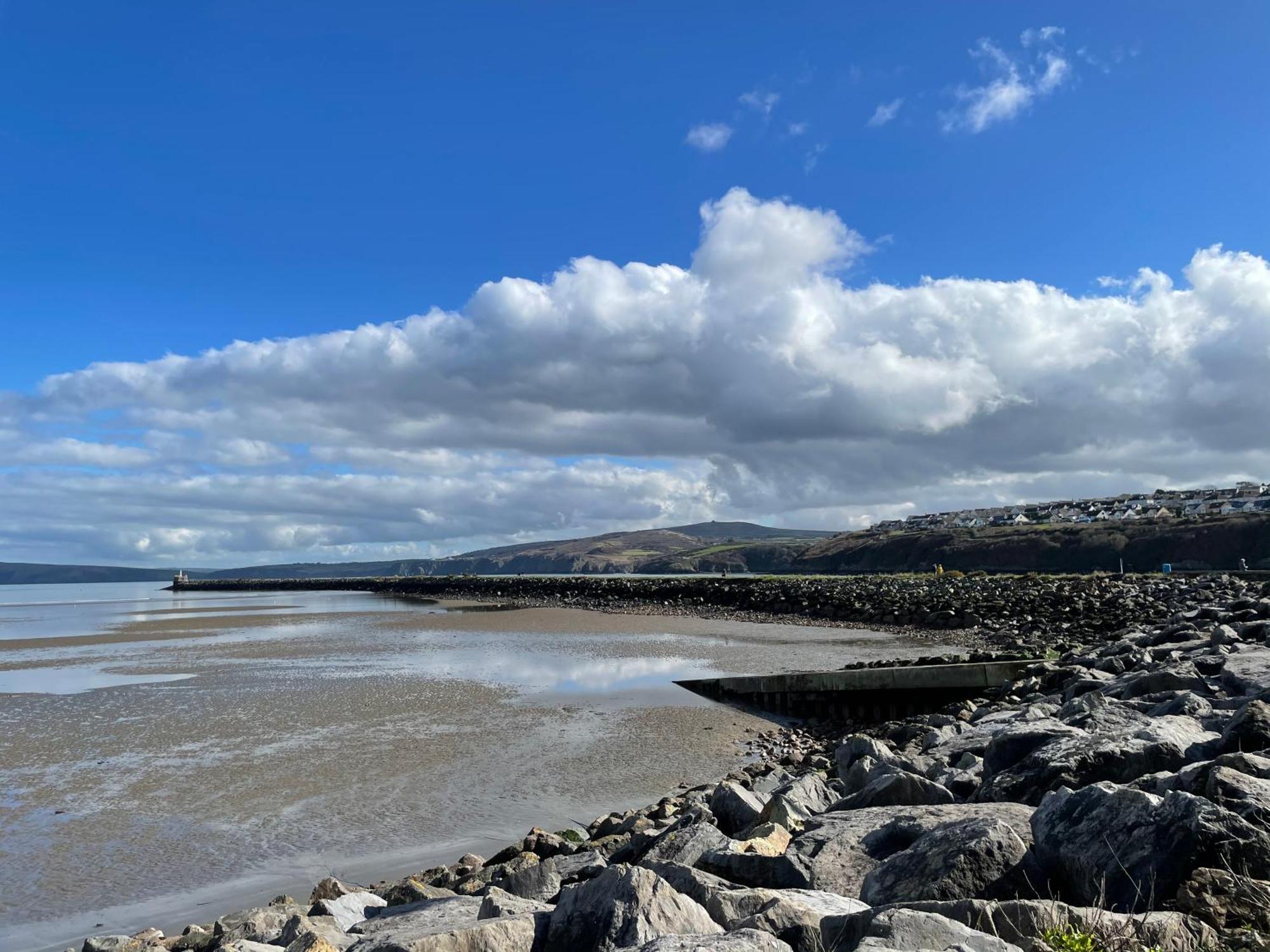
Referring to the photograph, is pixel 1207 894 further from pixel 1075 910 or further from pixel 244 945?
pixel 244 945

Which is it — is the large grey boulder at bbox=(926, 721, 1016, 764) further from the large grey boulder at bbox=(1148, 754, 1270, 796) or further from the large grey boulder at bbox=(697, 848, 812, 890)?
the large grey boulder at bbox=(697, 848, 812, 890)

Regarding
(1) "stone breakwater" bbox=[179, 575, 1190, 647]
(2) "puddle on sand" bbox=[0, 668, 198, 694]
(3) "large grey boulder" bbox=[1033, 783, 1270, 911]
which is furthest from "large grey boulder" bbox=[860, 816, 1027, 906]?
(2) "puddle on sand" bbox=[0, 668, 198, 694]

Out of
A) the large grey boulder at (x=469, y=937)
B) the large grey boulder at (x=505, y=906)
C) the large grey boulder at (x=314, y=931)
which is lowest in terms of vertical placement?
the large grey boulder at (x=314, y=931)

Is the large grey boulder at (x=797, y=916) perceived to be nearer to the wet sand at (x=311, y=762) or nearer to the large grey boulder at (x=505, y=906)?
the large grey boulder at (x=505, y=906)

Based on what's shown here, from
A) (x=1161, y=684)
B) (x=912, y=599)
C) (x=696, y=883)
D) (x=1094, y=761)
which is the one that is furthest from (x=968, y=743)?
(x=912, y=599)

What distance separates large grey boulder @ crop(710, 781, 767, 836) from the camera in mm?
6699

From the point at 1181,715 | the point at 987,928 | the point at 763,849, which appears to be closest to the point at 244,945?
the point at 763,849

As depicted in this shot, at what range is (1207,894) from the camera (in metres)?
3.29

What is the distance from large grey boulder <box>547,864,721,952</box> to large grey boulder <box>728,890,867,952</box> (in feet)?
0.67

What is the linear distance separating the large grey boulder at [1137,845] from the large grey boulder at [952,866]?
0.58 feet

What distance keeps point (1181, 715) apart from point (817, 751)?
19.2 ft

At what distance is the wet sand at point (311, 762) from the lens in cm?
800

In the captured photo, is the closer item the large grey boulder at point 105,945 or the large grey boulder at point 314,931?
the large grey boulder at point 314,931

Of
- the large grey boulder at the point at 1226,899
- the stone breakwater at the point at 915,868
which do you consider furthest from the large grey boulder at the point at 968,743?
the large grey boulder at the point at 1226,899
